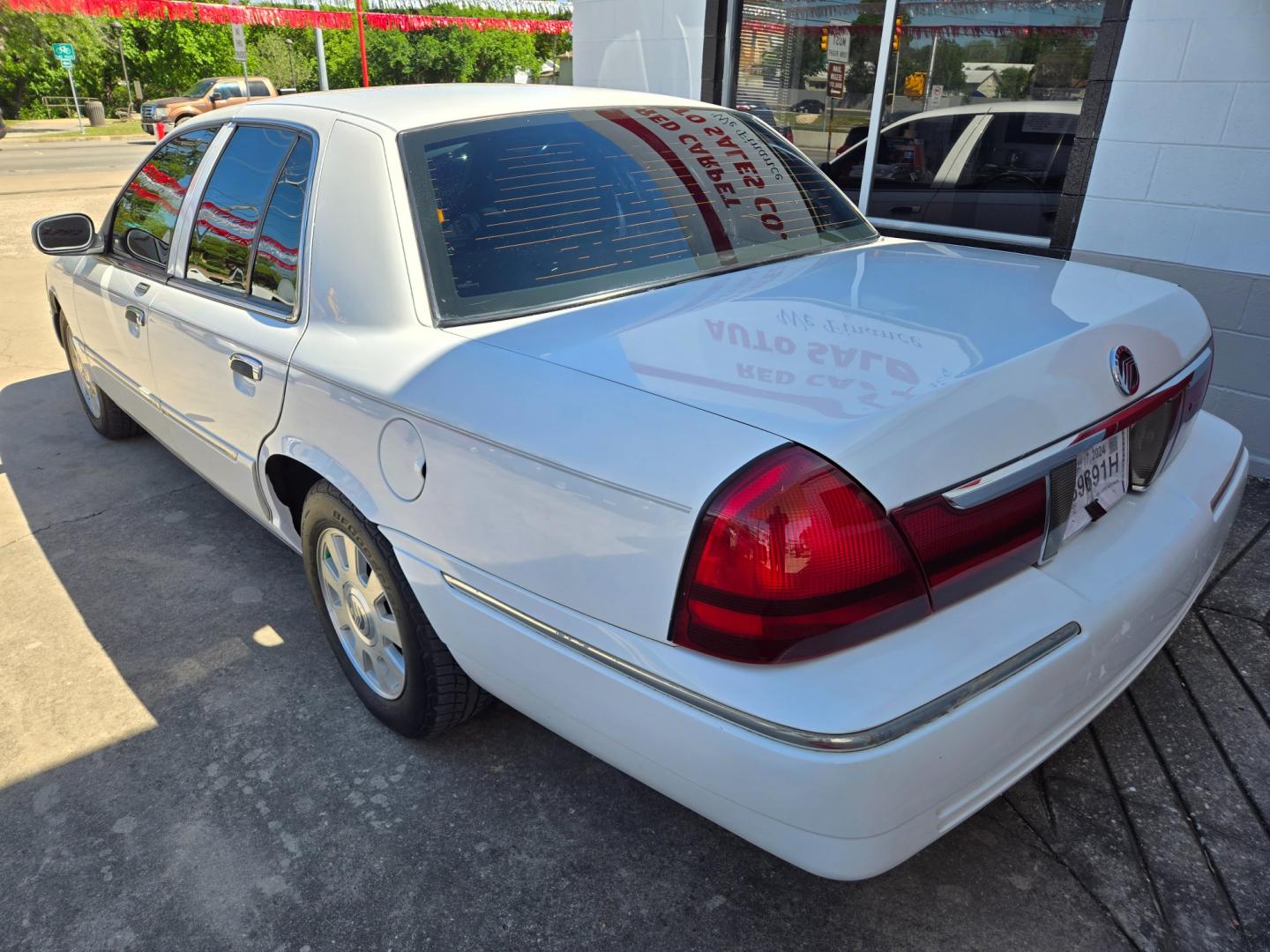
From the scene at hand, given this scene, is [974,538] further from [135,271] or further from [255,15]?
[255,15]

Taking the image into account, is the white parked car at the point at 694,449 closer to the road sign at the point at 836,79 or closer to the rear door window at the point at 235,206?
the rear door window at the point at 235,206

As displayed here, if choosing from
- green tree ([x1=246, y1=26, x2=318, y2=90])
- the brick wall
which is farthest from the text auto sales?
green tree ([x1=246, y1=26, x2=318, y2=90])

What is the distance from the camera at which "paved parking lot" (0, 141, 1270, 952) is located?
78.4 inches

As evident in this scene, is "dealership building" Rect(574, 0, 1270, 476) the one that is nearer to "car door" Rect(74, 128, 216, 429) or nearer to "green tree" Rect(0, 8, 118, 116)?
"car door" Rect(74, 128, 216, 429)

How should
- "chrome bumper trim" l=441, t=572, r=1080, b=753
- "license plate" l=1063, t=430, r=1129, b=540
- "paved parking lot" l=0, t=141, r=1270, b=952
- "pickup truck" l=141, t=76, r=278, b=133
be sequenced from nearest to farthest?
"chrome bumper trim" l=441, t=572, r=1080, b=753 → "license plate" l=1063, t=430, r=1129, b=540 → "paved parking lot" l=0, t=141, r=1270, b=952 → "pickup truck" l=141, t=76, r=278, b=133

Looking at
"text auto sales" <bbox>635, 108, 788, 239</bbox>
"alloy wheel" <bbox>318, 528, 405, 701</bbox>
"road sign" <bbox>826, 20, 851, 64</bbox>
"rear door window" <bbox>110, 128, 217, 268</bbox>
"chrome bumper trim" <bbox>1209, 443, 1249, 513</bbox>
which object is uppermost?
"road sign" <bbox>826, 20, 851, 64</bbox>

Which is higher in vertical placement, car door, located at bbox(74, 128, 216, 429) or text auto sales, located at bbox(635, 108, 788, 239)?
text auto sales, located at bbox(635, 108, 788, 239)

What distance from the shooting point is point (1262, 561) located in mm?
3416

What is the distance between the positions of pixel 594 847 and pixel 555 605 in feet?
2.51

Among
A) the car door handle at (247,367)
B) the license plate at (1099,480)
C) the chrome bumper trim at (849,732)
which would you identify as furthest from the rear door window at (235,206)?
the license plate at (1099,480)

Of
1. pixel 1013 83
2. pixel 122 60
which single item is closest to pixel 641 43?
pixel 1013 83

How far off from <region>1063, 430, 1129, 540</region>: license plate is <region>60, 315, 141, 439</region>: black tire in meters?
4.27

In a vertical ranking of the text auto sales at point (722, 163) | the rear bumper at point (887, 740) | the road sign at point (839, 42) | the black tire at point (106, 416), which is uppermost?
the road sign at point (839, 42)

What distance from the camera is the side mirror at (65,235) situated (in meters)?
3.66
